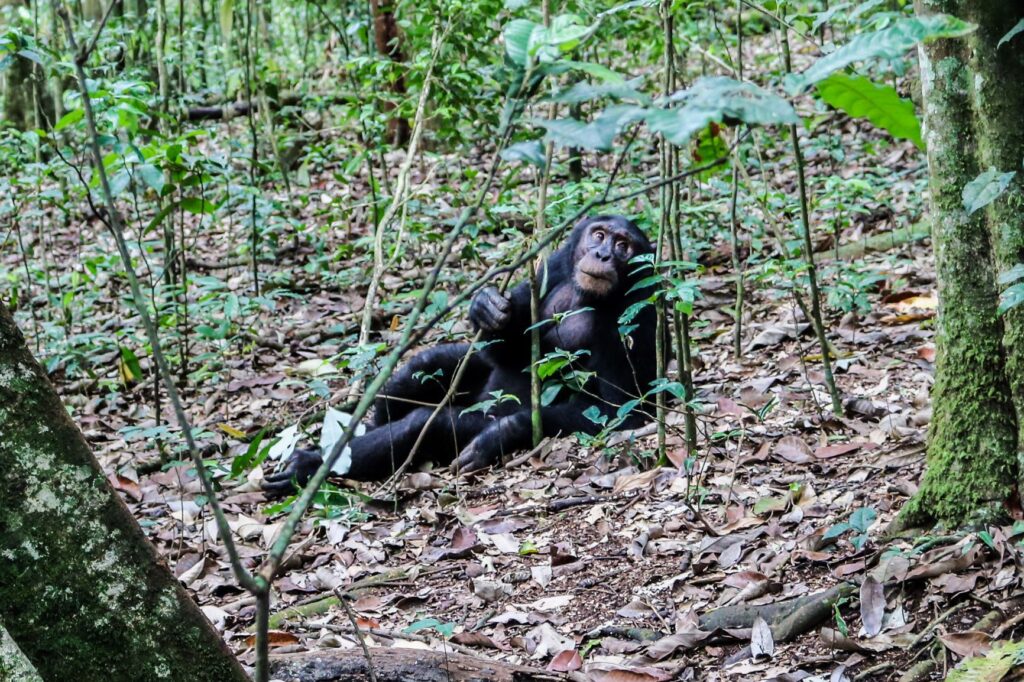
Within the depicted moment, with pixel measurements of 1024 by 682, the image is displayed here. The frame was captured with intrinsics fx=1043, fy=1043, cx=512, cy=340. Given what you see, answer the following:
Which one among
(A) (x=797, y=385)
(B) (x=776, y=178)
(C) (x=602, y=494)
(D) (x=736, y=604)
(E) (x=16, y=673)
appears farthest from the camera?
(B) (x=776, y=178)

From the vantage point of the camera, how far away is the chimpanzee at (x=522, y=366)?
578 cm

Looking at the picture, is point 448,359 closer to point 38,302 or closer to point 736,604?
point 736,604

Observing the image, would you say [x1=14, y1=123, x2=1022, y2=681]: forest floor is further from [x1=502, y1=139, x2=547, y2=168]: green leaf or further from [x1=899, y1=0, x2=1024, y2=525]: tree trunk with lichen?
[x1=502, y1=139, x2=547, y2=168]: green leaf

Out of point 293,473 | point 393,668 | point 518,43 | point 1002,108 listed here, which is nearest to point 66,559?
point 393,668

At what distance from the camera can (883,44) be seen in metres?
1.65

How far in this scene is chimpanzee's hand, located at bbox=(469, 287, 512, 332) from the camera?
20.0ft

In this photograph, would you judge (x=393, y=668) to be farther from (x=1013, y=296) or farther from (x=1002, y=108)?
(x=1002, y=108)

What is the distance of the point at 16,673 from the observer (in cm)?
182

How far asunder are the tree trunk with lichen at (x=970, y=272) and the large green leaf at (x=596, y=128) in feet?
5.67

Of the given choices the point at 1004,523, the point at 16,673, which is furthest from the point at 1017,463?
the point at 16,673

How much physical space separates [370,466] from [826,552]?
3.12 metres

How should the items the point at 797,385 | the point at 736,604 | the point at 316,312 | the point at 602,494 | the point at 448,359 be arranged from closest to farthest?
the point at 736,604 < the point at 602,494 < the point at 797,385 < the point at 448,359 < the point at 316,312

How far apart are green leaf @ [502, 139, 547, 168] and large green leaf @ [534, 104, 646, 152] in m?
0.20

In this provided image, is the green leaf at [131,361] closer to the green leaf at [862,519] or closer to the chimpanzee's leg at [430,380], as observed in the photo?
the chimpanzee's leg at [430,380]
